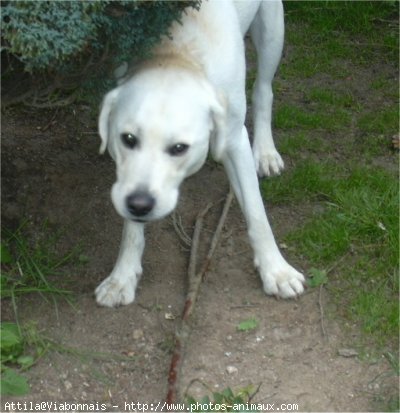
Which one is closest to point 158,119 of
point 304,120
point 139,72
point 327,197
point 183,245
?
point 139,72

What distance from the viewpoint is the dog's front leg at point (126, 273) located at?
12.2ft

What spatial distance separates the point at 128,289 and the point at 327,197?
1.13 m

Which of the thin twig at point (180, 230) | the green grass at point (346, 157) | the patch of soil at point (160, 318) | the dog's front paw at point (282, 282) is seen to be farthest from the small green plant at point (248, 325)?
the thin twig at point (180, 230)

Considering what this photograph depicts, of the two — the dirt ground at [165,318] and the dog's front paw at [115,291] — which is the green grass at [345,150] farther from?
the dog's front paw at [115,291]

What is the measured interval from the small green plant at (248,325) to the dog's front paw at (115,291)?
0.45 meters

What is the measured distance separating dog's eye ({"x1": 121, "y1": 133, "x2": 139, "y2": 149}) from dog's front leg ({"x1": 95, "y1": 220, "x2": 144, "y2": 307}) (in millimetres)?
568

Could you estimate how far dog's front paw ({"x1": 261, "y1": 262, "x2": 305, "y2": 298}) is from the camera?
12.3 ft

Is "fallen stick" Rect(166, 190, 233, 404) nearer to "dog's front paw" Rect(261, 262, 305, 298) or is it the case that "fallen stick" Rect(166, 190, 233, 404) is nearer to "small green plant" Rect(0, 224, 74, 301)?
"dog's front paw" Rect(261, 262, 305, 298)

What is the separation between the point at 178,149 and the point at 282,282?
0.83 metres

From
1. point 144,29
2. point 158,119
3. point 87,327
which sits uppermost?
point 144,29

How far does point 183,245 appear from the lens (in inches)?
160

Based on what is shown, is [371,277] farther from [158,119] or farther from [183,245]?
[158,119]

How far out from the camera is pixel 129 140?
3.22 metres

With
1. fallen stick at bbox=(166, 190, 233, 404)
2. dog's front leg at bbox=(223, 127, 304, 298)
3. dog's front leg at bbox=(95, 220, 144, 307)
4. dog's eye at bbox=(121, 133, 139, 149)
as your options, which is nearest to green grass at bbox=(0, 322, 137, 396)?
fallen stick at bbox=(166, 190, 233, 404)
